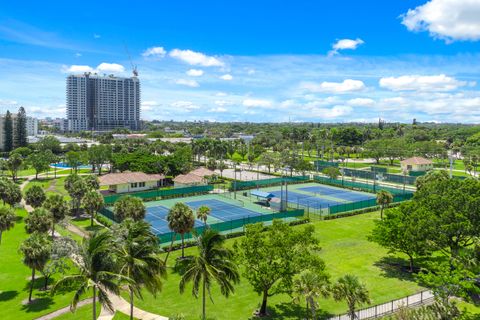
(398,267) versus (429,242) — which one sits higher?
(429,242)

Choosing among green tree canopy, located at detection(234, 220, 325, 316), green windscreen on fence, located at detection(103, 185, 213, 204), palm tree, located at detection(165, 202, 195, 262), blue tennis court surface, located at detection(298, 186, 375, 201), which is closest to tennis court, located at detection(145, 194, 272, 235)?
green windscreen on fence, located at detection(103, 185, 213, 204)

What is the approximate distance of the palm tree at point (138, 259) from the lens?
21.6 m

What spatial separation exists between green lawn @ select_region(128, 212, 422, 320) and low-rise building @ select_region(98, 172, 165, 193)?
35833mm

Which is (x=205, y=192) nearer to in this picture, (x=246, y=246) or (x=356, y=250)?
(x=356, y=250)

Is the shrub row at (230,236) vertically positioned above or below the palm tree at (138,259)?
below

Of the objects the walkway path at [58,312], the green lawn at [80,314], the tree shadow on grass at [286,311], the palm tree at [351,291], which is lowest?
the walkway path at [58,312]

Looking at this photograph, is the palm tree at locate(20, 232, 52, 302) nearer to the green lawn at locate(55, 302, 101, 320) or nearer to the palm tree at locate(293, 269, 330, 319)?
the green lawn at locate(55, 302, 101, 320)

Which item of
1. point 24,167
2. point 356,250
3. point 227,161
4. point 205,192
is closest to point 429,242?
point 356,250

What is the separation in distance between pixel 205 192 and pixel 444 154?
9995 cm

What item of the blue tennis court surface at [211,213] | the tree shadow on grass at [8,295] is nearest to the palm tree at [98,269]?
the tree shadow on grass at [8,295]

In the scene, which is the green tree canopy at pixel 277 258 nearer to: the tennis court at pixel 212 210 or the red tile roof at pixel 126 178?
the tennis court at pixel 212 210

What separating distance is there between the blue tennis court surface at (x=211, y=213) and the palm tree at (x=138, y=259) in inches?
1092

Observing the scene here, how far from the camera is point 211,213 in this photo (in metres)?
59.6

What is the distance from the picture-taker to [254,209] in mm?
63031
